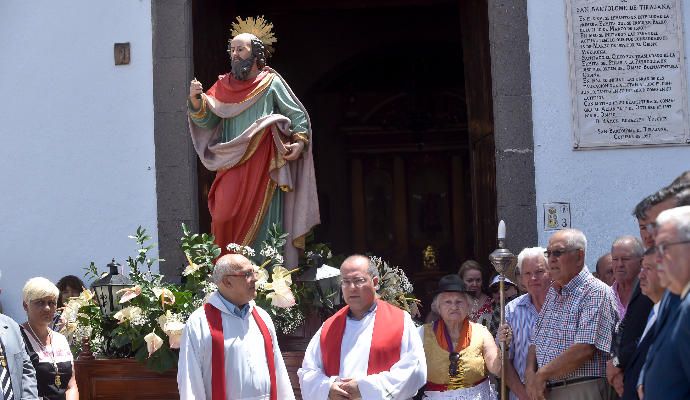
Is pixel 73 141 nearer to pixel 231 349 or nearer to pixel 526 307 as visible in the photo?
pixel 231 349

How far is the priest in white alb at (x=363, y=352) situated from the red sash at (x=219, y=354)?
Result: 0.67 ft

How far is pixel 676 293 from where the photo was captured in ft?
13.6

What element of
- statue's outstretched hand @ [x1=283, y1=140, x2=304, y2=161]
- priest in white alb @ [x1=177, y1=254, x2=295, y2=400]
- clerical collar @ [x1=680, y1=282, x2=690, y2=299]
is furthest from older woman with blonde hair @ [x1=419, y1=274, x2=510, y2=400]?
clerical collar @ [x1=680, y1=282, x2=690, y2=299]

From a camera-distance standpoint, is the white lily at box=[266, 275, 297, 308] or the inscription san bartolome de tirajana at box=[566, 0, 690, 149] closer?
the white lily at box=[266, 275, 297, 308]

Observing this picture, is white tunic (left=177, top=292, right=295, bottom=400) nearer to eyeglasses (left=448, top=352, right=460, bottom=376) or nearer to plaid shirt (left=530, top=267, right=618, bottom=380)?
eyeglasses (left=448, top=352, right=460, bottom=376)

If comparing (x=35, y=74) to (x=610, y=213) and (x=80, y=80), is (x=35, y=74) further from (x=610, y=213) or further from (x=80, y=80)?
(x=610, y=213)

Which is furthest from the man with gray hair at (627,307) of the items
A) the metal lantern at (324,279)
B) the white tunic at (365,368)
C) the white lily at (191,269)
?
the white lily at (191,269)

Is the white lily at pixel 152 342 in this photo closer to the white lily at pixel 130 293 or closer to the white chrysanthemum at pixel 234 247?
the white lily at pixel 130 293

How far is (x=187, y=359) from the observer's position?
5961 mm

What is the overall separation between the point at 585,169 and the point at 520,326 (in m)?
2.79

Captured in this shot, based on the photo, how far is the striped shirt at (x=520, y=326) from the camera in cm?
662

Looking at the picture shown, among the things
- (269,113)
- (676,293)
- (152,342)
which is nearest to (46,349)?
(152,342)

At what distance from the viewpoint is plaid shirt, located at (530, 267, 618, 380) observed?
6.17 m

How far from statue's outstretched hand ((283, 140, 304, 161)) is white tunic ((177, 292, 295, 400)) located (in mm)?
1626
